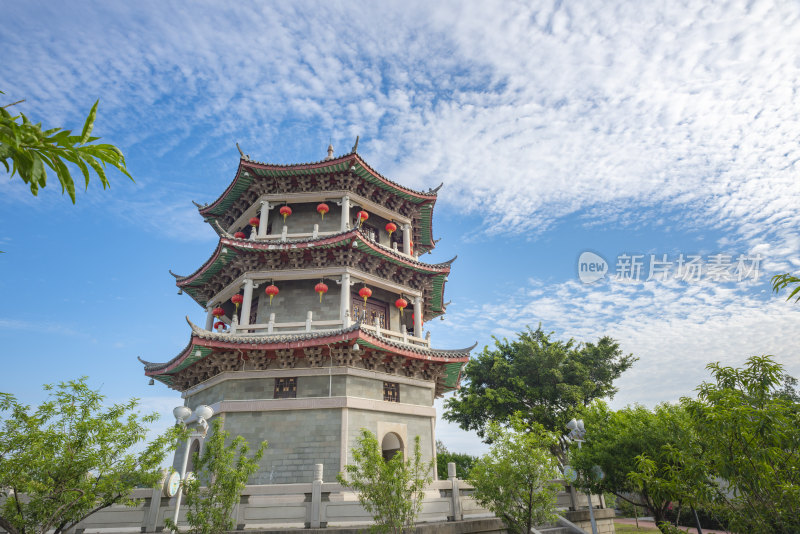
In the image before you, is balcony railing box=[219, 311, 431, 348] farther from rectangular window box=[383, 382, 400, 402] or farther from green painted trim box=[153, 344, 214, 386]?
rectangular window box=[383, 382, 400, 402]

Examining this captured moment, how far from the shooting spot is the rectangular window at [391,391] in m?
17.0

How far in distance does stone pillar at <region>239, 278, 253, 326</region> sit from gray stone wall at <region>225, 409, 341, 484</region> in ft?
11.7

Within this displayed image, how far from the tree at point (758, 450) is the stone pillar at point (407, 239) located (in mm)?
15759

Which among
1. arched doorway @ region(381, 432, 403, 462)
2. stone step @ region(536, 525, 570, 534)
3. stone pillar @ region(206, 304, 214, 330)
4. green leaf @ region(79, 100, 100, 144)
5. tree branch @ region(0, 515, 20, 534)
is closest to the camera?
green leaf @ region(79, 100, 100, 144)

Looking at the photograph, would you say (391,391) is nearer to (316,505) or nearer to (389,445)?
(389,445)

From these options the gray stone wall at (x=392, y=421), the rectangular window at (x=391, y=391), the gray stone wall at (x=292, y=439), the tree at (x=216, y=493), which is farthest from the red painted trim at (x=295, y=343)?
the tree at (x=216, y=493)

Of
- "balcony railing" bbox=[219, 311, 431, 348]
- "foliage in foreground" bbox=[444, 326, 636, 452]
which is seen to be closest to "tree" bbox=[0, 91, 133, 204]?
"balcony railing" bbox=[219, 311, 431, 348]

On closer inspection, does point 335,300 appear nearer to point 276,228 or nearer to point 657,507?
point 276,228

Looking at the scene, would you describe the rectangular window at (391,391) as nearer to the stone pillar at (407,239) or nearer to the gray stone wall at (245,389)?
the gray stone wall at (245,389)

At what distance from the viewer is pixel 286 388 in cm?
1606

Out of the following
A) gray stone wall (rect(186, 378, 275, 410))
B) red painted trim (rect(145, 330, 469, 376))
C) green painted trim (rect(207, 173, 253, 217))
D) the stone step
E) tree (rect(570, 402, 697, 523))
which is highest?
green painted trim (rect(207, 173, 253, 217))

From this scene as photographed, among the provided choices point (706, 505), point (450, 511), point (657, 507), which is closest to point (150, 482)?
point (450, 511)

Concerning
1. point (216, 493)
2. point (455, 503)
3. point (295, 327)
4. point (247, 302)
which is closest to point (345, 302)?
point (295, 327)

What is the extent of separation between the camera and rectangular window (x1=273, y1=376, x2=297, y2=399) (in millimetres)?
15945
